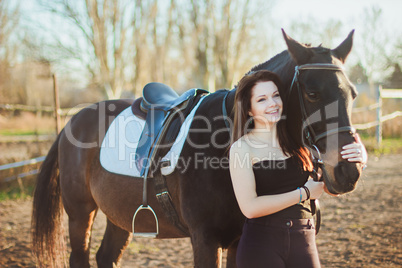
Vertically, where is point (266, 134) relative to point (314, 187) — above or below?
above

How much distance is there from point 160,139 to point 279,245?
984 millimetres

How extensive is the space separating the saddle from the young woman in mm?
579

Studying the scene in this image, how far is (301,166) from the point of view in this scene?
1582 millimetres

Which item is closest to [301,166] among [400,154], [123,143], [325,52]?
[325,52]

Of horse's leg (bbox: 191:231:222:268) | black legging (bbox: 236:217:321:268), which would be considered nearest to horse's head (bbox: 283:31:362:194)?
black legging (bbox: 236:217:321:268)

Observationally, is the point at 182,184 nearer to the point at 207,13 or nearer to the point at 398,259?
the point at 398,259

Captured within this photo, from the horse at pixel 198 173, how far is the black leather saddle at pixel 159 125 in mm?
122

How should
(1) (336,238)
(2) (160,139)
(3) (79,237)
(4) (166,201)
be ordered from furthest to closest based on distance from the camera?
(1) (336,238)
(3) (79,237)
(2) (160,139)
(4) (166,201)

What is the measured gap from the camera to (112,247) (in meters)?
2.71

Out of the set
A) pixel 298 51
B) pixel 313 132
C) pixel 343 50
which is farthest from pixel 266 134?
pixel 343 50

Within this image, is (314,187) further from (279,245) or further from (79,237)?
(79,237)

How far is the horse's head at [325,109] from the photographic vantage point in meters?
1.40

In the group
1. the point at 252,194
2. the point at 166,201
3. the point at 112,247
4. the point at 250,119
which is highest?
the point at 250,119

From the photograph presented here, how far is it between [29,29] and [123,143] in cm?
975
